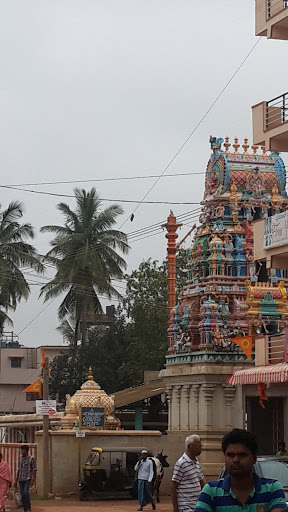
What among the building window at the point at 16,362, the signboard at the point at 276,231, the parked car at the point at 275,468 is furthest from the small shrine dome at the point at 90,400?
the building window at the point at 16,362

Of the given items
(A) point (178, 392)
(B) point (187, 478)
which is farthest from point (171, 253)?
(B) point (187, 478)

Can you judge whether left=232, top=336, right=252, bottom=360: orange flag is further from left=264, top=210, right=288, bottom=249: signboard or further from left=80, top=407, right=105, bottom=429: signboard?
left=80, top=407, right=105, bottom=429: signboard

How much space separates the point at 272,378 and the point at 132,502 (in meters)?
5.14

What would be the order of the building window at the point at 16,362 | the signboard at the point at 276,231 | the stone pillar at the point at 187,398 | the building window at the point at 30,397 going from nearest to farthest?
1. the signboard at the point at 276,231
2. the stone pillar at the point at 187,398
3. the building window at the point at 30,397
4. the building window at the point at 16,362

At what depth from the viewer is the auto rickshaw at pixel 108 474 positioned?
3155 cm

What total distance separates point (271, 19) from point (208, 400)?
12.6 m

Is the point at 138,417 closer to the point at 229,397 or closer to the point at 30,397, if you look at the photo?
the point at 229,397

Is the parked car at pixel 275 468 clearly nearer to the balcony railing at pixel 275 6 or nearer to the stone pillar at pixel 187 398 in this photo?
the balcony railing at pixel 275 6

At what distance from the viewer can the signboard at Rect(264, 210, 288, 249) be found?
29.0 m

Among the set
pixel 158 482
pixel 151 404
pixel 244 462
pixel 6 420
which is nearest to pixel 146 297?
pixel 151 404

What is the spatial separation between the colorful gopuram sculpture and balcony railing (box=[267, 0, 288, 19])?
925 cm

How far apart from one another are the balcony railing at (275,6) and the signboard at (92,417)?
13514 mm

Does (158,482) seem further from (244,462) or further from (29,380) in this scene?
(29,380)

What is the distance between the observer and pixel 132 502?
1223 inches
